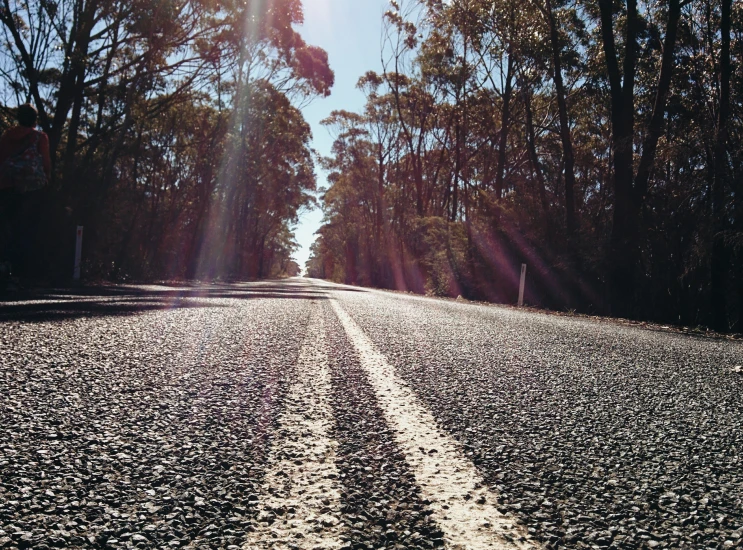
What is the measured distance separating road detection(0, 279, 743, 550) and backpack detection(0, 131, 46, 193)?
13.5 feet

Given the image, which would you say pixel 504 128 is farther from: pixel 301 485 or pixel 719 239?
pixel 301 485

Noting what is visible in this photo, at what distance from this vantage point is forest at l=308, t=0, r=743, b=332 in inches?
406

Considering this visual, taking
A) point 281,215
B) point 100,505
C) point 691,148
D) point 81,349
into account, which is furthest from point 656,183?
point 281,215

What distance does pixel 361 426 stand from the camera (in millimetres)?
1780

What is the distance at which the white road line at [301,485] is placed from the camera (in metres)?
1.02

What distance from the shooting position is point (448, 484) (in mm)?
1299

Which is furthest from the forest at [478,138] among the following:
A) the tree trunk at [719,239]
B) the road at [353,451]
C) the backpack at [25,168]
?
the road at [353,451]

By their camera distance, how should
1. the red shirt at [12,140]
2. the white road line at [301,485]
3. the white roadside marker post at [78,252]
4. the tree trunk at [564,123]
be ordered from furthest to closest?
1. the tree trunk at [564,123]
2. the white roadside marker post at [78,252]
3. the red shirt at [12,140]
4. the white road line at [301,485]

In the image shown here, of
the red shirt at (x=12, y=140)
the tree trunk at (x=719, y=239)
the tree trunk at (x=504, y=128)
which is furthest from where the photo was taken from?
the tree trunk at (x=504, y=128)

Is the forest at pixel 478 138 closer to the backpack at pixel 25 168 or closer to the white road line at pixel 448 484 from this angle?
the backpack at pixel 25 168

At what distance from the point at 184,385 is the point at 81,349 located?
45.7 inches

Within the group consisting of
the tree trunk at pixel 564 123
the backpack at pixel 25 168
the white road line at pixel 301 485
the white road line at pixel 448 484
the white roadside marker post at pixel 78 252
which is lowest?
the white road line at pixel 301 485

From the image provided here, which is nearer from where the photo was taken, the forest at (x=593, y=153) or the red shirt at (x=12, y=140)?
the red shirt at (x=12, y=140)

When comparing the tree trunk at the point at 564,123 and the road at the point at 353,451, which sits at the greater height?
the tree trunk at the point at 564,123
